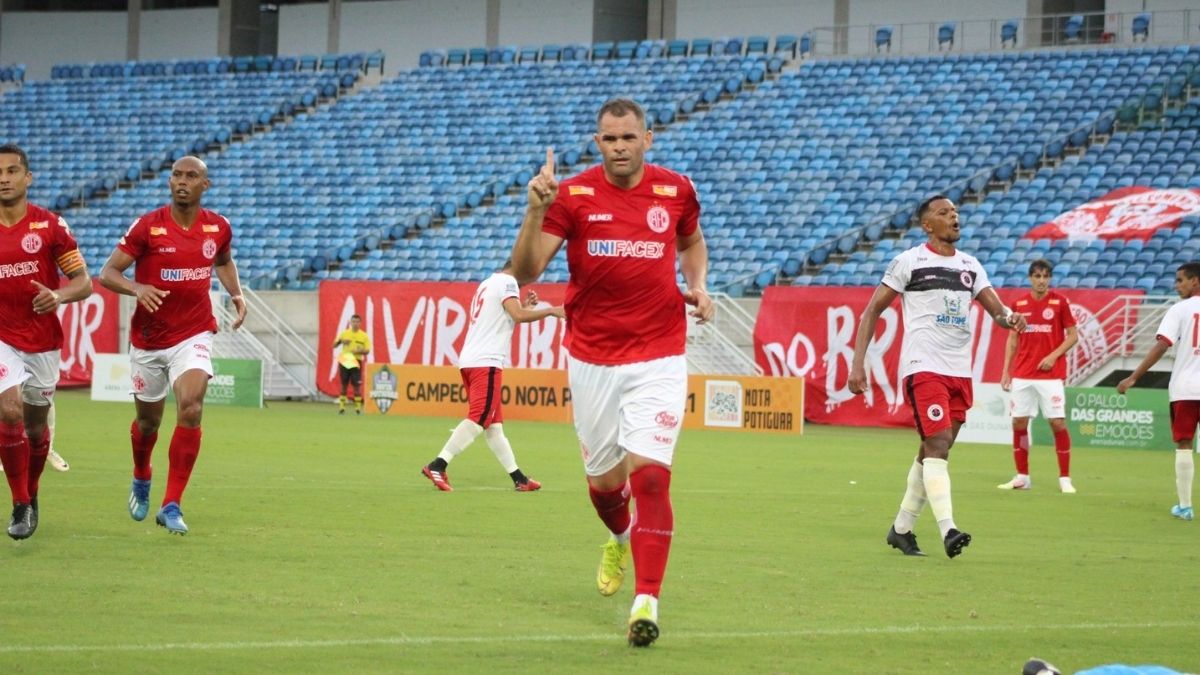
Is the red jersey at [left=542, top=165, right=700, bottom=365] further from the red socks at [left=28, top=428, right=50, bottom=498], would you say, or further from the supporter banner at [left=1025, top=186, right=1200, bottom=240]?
the supporter banner at [left=1025, top=186, right=1200, bottom=240]

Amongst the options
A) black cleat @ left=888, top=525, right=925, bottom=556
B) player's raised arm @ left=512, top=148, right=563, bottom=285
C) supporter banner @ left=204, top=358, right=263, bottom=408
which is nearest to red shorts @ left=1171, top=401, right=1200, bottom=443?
black cleat @ left=888, top=525, right=925, bottom=556

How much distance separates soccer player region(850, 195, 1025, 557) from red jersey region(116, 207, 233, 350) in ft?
14.8

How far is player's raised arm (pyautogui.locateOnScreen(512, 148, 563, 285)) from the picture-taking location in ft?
24.5

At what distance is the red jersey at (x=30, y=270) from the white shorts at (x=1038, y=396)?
34.7 ft

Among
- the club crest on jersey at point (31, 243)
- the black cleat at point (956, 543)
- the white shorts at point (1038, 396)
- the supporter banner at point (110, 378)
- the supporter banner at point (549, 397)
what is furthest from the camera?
the supporter banner at point (110, 378)

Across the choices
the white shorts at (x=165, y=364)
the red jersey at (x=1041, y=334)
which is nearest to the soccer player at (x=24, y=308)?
the white shorts at (x=165, y=364)

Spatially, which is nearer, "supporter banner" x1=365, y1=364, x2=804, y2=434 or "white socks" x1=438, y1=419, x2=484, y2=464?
"white socks" x1=438, y1=419, x2=484, y2=464

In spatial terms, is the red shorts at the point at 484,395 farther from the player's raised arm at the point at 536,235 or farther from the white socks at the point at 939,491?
the player's raised arm at the point at 536,235

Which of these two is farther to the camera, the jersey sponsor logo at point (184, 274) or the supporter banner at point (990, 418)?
the supporter banner at point (990, 418)

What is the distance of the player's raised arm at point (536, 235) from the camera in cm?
748

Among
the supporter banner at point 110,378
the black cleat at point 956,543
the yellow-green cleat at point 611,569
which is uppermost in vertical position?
the yellow-green cleat at point 611,569

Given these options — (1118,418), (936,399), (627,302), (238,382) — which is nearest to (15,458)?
(627,302)

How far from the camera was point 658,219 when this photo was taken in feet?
26.6

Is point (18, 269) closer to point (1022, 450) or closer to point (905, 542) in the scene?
point (905, 542)
